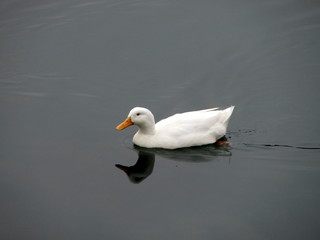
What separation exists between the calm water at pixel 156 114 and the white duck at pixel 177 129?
207 millimetres

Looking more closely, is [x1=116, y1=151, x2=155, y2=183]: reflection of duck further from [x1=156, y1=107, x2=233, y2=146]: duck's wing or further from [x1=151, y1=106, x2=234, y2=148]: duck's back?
[x1=156, y1=107, x2=233, y2=146]: duck's wing

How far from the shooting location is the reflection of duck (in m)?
9.27

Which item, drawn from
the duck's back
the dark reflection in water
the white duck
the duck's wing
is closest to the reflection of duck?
the dark reflection in water

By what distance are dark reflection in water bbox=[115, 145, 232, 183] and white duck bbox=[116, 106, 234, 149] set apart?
102 mm

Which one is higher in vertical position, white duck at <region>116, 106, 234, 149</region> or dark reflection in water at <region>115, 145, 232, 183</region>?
white duck at <region>116, 106, 234, 149</region>

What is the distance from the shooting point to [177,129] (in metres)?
10.0

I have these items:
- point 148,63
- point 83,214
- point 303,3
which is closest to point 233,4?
point 303,3

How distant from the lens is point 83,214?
27.1ft

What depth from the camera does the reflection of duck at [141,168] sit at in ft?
30.4

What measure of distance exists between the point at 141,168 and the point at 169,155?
2.20 feet

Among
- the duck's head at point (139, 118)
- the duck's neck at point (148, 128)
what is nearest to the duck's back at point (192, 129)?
the duck's neck at point (148, 128)

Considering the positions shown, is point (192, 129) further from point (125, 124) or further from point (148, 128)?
point (125, 124)

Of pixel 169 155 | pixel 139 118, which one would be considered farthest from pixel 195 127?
pixel 139 118

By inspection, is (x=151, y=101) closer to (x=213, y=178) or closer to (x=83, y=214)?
(x=213, y=178)
